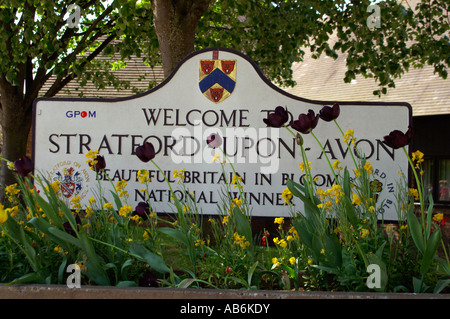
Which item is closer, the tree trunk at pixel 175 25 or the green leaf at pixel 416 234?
the green leaf at pixel 416 234

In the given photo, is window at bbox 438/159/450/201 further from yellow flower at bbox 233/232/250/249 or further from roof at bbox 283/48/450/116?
yellow flower at bbox 233/232/250/249

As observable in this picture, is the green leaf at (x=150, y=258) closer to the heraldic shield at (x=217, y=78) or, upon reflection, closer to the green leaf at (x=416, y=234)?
the green leaf at (x=416, y=234)

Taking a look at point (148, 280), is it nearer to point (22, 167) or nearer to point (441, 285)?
point (22, 167)

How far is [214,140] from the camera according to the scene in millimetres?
3625

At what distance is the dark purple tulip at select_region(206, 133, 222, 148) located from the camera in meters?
3.50

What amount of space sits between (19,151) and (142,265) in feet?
24.5

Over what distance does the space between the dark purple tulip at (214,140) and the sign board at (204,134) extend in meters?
0.07

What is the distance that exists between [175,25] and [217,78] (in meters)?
1.39

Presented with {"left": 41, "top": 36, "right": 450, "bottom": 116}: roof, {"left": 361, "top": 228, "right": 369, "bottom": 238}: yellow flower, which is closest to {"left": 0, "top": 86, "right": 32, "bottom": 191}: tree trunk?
{"left": 41, "top": 36, "right": 450, "bottom": 116}: roof

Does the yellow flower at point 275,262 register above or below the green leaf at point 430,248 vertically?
below

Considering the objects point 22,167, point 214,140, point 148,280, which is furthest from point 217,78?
point 148,280

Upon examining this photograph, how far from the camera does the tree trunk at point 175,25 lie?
5031mm

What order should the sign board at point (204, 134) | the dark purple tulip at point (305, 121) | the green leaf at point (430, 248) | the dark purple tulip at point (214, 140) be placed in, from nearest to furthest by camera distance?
1. the green leaf at point (430, 248)
2. the dark purple tulip at point (305, 121)
3. the dark purple tulip at point (214, 140)
4. the sign board at point (204, 134)

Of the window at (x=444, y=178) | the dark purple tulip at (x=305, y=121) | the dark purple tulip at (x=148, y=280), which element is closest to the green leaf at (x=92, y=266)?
the dark purple tulip at (x=148, y=280)
